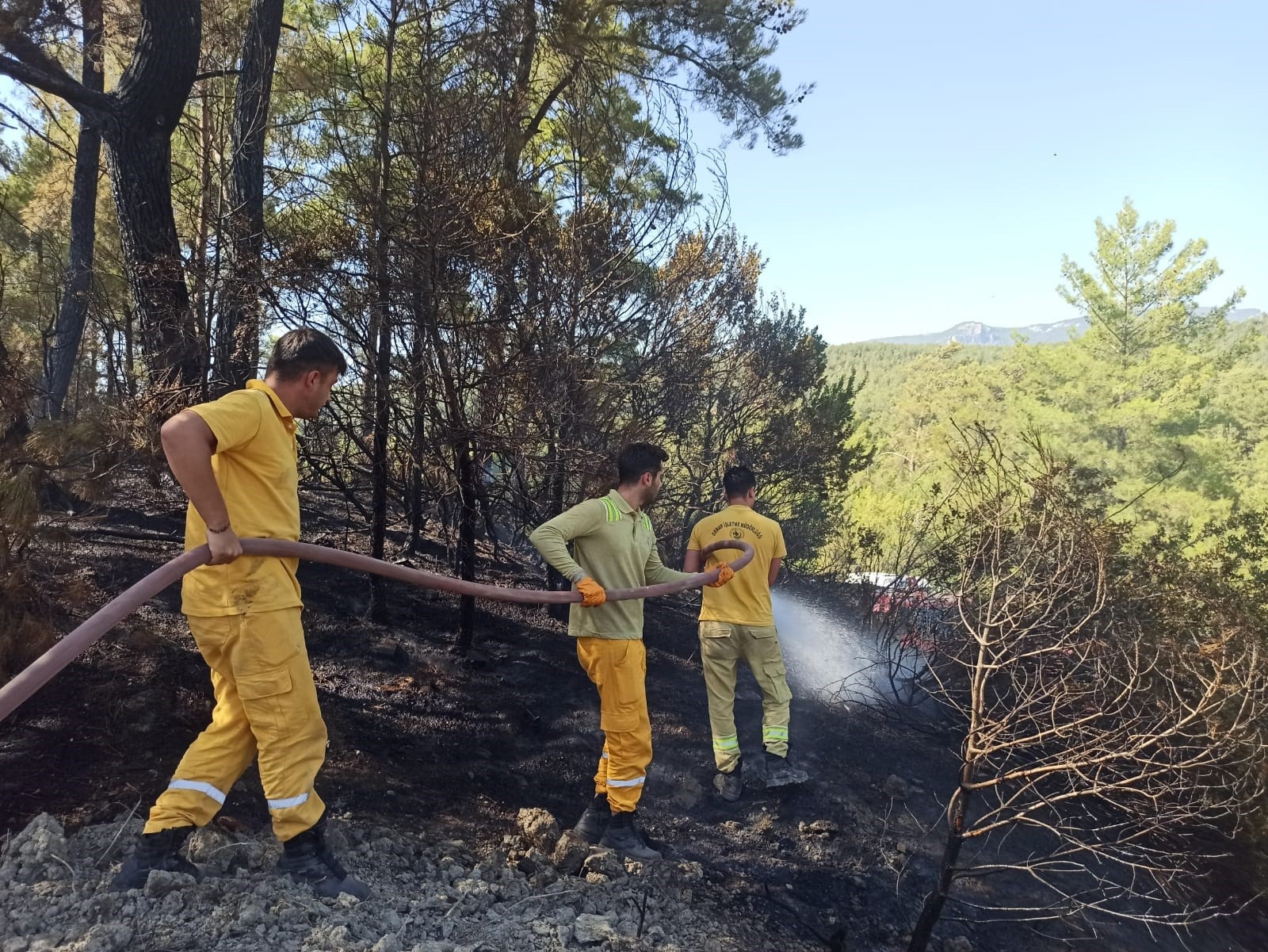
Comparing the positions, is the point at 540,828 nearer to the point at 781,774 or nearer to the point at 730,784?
the point at 730,784

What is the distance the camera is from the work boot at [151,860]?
2.49m

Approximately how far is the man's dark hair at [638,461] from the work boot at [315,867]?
1917mm

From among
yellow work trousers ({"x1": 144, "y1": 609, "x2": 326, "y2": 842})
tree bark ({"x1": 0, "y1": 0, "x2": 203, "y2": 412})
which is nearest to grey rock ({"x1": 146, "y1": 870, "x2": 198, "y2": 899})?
yellow work trousers ({"x1": 144, "y1": 609, "x2": 326, "y2": 842})

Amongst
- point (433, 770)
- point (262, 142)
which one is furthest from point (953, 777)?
point (262, 142)

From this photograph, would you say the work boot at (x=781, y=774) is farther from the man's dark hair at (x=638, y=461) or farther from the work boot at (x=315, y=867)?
A: the work boot at (x=315, y=867)

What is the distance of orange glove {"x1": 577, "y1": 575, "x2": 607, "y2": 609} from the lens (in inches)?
128

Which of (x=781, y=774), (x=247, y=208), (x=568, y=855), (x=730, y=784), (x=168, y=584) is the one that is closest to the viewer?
(x=168, y=584)

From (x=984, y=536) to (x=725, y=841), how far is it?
2.19 m

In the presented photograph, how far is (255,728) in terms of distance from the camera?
8.54 ft

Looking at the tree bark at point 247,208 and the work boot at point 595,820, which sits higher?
the tree bark at point 247,208

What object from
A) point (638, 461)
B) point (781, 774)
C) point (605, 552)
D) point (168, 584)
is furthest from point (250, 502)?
point (781, 774)

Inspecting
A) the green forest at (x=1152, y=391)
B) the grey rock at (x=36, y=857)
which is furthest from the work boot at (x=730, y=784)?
the green forest at (x=1152, y=391)

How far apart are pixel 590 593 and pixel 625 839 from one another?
4.09 ft

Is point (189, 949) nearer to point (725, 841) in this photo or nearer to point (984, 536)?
point (725, 841)
